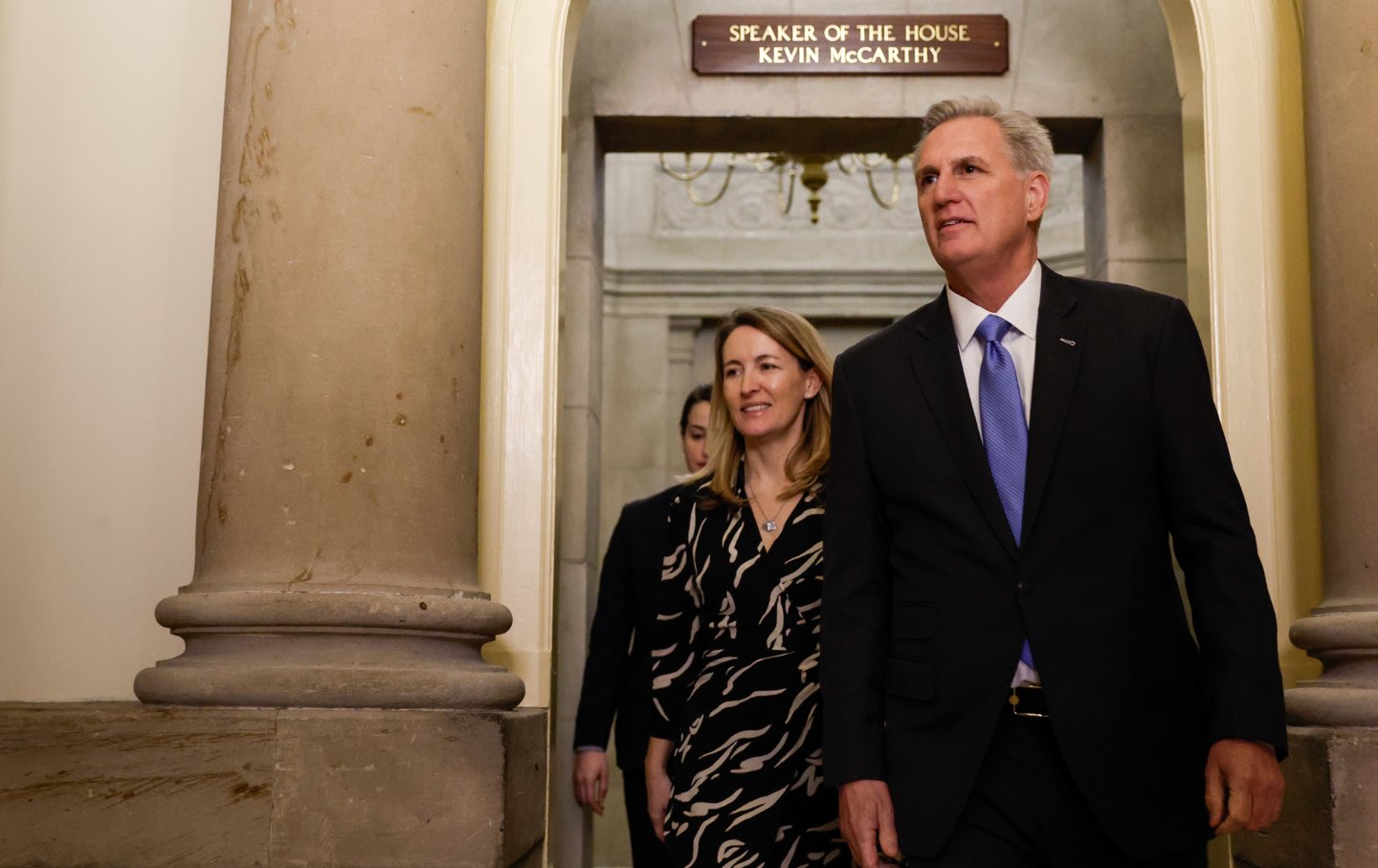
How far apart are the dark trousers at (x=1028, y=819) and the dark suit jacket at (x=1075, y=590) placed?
0.16 ft

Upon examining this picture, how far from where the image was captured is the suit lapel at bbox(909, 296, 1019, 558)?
8.32 ft

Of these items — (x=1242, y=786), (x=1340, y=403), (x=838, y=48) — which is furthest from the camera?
(x=838, y=48)

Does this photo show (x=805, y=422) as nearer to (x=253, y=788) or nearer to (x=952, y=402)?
(x=952, y=402)

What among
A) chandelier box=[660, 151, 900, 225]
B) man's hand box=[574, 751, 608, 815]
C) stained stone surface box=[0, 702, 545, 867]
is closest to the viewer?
stained stone surface box=[0, 702, 545, 867]

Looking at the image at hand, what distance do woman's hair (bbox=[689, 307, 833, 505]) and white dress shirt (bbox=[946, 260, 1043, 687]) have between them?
0.85 m

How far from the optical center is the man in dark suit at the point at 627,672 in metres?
4.56

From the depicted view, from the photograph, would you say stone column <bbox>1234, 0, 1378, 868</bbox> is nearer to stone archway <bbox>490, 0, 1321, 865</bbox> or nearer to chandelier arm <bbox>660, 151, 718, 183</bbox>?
stone archway <bbox>490, 0, 1321, 865</bbox>

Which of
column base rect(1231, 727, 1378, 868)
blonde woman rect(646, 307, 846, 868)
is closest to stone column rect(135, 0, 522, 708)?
blonde woman rect(646, 307, 846, 868)

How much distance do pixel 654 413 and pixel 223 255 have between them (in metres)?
6.83

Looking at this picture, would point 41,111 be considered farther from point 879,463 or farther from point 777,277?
point 777,277

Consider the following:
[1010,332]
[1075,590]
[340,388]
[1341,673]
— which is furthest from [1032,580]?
[340,388]

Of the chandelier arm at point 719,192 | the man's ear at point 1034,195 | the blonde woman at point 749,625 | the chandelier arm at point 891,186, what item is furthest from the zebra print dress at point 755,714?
the chandelier arm at point 719,192

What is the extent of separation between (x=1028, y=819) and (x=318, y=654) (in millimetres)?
1593

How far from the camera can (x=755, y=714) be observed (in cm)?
325
